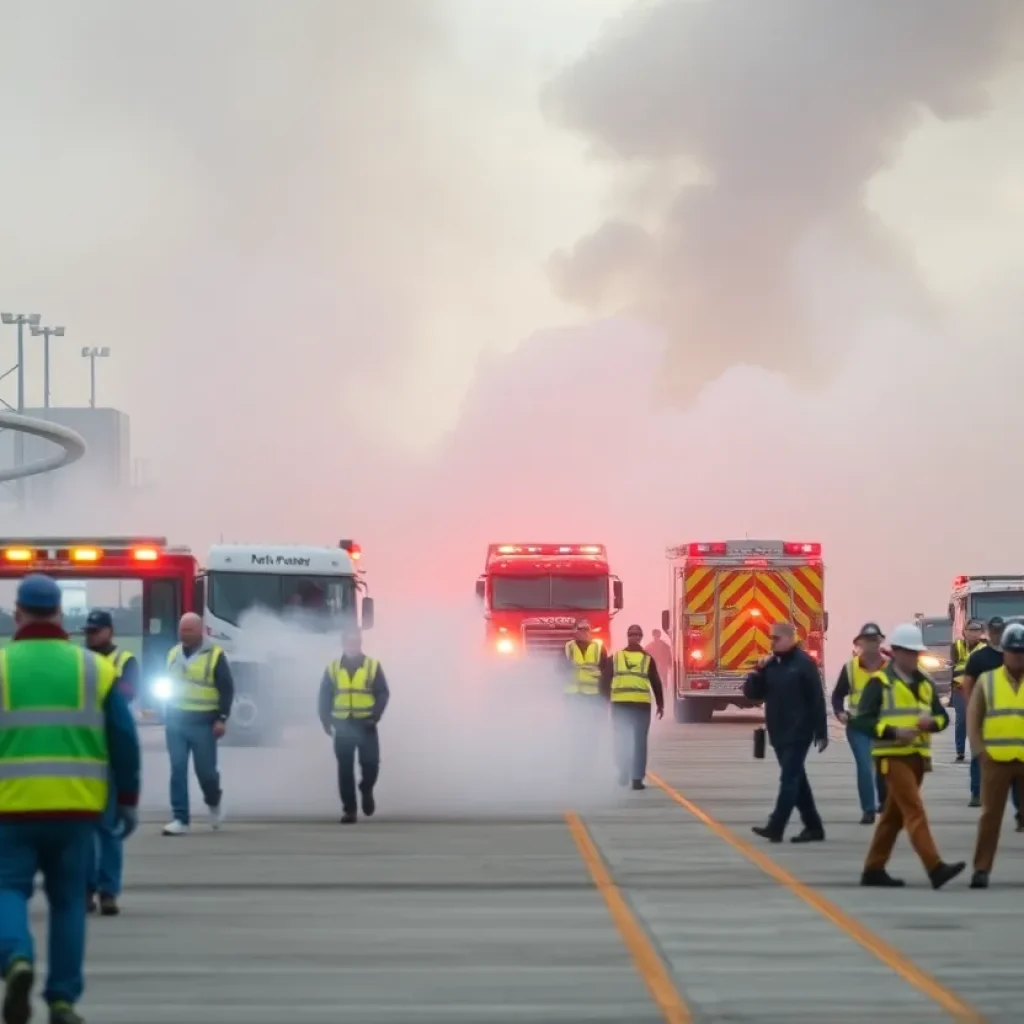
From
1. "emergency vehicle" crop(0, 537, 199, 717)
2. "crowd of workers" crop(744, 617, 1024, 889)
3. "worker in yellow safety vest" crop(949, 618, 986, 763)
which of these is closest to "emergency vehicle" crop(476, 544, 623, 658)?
"emergency vehicle" crop(0, 537, 199, 717)

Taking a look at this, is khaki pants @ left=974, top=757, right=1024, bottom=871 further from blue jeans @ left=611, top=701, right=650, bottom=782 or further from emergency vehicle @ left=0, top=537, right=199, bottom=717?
emergency vehicle @ left=0, top=537, right=199, bottom=717

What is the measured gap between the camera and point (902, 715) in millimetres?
16094

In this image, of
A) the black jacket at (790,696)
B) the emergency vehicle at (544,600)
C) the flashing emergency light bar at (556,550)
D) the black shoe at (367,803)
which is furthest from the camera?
the flashing emergency light bar at (556,550)

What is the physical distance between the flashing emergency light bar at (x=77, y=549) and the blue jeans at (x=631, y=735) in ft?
38.9

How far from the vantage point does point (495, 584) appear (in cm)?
4381

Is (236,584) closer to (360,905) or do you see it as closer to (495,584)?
(495,584)

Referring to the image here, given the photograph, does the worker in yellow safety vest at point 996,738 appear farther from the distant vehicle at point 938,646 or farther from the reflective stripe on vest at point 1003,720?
the distant vehicle at point 938,646

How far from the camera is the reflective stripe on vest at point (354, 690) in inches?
890

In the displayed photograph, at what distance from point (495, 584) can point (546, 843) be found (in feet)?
78.6

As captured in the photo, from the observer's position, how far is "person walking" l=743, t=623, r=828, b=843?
20.0 m

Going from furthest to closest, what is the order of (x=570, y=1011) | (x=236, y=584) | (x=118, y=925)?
(x=236, y=584)
(x=118, y=925)
(x=570, y=1011)

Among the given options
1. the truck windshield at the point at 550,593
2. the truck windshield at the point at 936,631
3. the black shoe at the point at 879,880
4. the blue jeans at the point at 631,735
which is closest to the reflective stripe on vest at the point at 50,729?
the black shoe at the point at 879,880

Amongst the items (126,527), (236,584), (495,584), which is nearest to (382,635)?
(495,584)

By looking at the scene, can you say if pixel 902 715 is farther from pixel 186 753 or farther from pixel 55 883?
pixel 55 883
